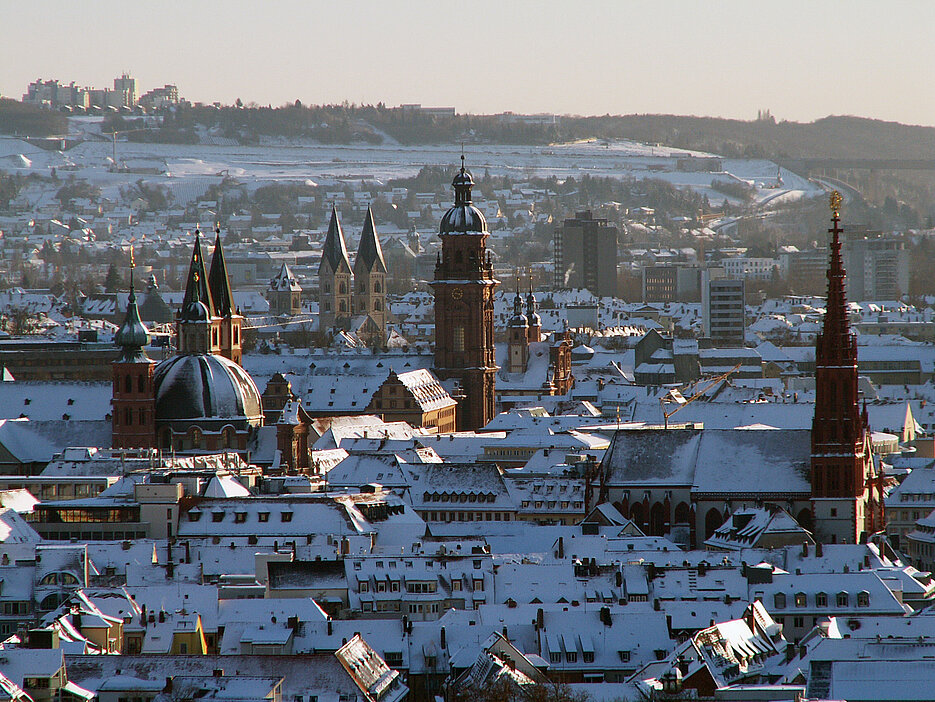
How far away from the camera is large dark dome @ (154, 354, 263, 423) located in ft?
435

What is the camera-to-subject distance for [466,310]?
16188cm

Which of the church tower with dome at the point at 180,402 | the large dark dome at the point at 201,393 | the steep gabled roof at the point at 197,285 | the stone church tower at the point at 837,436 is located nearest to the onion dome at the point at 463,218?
the steep gabled roof at the point at 197,285

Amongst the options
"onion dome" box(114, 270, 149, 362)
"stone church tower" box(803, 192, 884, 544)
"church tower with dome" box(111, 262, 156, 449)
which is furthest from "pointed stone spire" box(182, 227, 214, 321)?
"stone church tower" box(803, 192, 884, 544)

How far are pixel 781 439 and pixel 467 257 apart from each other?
55.2 m

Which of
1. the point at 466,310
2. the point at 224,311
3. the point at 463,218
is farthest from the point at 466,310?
the point at 224,311

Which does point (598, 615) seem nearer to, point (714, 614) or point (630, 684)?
point (714, 614)

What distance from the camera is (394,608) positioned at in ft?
281

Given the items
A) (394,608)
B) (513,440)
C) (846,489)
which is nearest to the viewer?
(394,608)

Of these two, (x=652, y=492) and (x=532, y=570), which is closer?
(x=532, y=570)

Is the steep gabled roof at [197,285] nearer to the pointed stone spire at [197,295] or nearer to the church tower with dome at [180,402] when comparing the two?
the pointed stone spire at [197,295]

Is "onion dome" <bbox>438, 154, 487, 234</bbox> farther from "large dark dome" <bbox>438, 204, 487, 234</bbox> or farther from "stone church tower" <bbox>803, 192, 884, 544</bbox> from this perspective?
"stone church tower" <bbox>803, 192, 884, 544</bbox>

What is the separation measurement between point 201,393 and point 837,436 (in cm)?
4257

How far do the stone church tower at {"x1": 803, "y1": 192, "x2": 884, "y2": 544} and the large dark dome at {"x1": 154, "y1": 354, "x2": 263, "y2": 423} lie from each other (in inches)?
1578

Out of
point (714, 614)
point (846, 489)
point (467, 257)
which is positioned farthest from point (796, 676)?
point (467, 257)
